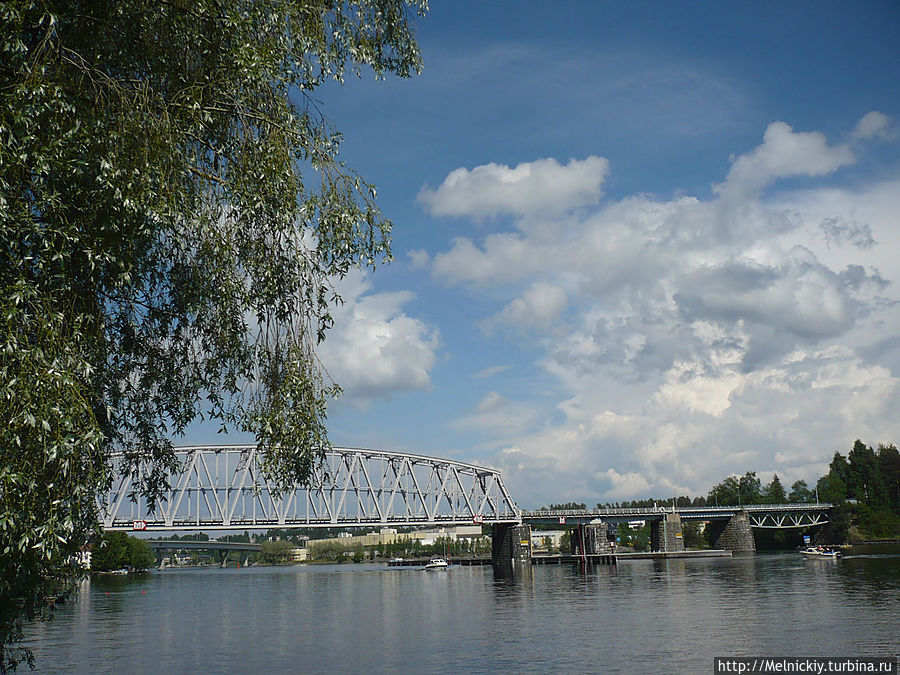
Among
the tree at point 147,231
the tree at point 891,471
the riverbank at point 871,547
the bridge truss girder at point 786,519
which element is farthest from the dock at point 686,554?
the tree at point 147,231

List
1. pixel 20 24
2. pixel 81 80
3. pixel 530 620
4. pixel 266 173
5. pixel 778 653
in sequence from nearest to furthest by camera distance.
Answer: pixel 20 24 → pixel 81 80 → pixel 266 173 → pixel 778 653 → pixel 530 620

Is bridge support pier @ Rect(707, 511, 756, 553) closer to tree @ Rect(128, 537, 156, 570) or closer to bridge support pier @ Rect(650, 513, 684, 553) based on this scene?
bridge support pier @ Rect(650, 513, 684, 553)

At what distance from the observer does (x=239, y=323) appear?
14.6 meters

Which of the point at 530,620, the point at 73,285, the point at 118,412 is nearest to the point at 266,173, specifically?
the point at 73,285

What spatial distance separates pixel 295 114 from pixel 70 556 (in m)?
9.76

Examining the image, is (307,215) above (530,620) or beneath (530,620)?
above

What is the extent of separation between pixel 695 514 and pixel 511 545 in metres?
42.8

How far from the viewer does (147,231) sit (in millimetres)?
11867

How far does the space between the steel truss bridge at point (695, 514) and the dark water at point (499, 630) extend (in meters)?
92.0

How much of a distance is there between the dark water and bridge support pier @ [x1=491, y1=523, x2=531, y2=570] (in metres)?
86.7

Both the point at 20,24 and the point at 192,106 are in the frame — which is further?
the point at 192,106

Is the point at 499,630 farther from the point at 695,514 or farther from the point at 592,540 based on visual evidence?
the point at 695,514

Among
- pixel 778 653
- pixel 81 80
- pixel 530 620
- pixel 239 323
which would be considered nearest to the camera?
pixel 81 80

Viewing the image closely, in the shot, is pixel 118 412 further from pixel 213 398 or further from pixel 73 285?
pixel 73 285
